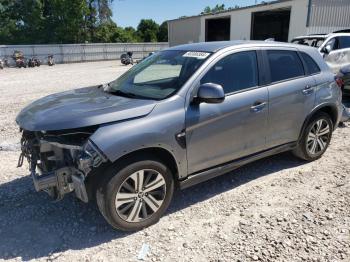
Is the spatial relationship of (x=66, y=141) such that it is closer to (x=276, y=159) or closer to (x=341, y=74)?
(x=276, y=159)

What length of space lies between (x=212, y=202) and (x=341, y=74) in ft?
20.5

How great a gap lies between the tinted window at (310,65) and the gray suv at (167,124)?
21 mm

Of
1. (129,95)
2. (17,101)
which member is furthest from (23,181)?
(17,101)

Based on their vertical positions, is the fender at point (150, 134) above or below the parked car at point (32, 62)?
above

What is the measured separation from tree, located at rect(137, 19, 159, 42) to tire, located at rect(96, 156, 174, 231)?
198 ft

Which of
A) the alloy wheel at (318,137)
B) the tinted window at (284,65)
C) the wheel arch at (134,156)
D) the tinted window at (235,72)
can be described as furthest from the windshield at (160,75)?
the alloy wheel at (318,137)

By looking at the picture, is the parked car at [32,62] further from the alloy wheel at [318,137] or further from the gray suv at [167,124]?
the alloy wheel at [318,137]

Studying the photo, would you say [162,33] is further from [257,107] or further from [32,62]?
[257,107]

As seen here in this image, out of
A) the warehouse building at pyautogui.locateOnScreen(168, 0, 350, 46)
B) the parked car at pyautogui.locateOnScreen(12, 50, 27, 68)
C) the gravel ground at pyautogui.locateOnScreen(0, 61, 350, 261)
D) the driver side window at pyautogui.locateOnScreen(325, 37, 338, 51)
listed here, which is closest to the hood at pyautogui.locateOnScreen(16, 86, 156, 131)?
the gravel ground at pyautogui.locateOnScreen(0, 61, 350, 261)

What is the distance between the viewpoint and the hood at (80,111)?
3.03 metres

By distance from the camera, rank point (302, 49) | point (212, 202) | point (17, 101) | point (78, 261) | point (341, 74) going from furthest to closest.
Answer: point (17, 101) < point (341, 74) < point (302, 49) < point (212, 202) < point (78, 261)

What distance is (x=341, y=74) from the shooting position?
27.5 feet

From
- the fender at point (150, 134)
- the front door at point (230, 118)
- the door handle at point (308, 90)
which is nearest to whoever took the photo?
the fender at point (150, 134)

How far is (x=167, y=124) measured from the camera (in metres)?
3.29
